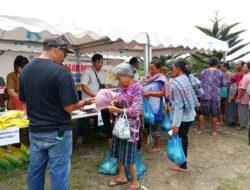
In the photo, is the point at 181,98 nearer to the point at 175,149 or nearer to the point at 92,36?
the point at 175,149

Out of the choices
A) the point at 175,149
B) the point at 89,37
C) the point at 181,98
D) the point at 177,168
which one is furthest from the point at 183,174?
the point at 89,37

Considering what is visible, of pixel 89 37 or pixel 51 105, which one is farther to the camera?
pixel 89 37

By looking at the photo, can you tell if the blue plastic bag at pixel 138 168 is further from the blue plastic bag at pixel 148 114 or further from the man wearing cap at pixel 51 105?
the man wearing cap at pixel 51 105

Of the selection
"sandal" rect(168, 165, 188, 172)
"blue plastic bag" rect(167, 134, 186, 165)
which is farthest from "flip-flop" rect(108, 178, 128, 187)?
"sandal" rect(168, 165, 188, 172)

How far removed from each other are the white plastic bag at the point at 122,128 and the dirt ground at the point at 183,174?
0.85 metres

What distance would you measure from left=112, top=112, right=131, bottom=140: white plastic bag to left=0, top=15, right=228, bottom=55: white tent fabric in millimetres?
1790

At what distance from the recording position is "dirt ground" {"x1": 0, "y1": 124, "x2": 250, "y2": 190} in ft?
13.3

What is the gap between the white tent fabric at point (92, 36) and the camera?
4266 mm

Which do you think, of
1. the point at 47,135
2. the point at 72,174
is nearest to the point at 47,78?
the point at 47,135

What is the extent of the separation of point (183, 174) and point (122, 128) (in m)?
1.50

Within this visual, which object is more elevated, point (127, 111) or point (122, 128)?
point (127, 111)

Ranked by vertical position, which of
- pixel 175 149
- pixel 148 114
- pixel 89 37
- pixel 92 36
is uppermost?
pixel 89 37

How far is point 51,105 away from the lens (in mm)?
2641

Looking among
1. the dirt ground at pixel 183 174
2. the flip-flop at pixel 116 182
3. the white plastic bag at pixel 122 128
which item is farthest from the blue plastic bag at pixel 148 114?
the white plastic bag at pixel 122 128
